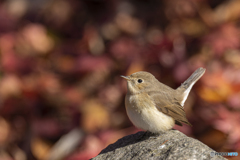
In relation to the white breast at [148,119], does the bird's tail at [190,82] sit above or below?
above

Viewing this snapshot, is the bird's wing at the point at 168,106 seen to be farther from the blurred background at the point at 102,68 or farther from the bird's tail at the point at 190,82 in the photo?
the blurred background at the point at 102,68

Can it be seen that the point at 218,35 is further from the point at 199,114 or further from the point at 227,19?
the point at 199,114

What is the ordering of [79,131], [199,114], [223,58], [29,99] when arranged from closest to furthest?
[199,114] → [223,58] → [79,131] → [29,99]

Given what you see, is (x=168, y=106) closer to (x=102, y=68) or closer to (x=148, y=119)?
(x=148, y=119)

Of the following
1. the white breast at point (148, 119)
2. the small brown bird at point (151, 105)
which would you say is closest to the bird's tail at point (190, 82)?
the small brown bird at point (151, 105)

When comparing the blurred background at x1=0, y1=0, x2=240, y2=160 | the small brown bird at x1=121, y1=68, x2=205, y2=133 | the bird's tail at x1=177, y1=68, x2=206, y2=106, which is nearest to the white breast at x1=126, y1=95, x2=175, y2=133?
the small brown bird at x1=121, y1=68, x2=205, y2=133

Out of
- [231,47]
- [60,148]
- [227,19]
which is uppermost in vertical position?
[227,19]

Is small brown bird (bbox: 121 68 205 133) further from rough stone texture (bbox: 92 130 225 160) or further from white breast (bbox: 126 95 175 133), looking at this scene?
rough stone texture (bbox: 92 130 225 160)

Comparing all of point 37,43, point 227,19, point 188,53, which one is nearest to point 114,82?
point 188,53

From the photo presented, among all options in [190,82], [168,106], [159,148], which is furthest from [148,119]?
[190,82]
